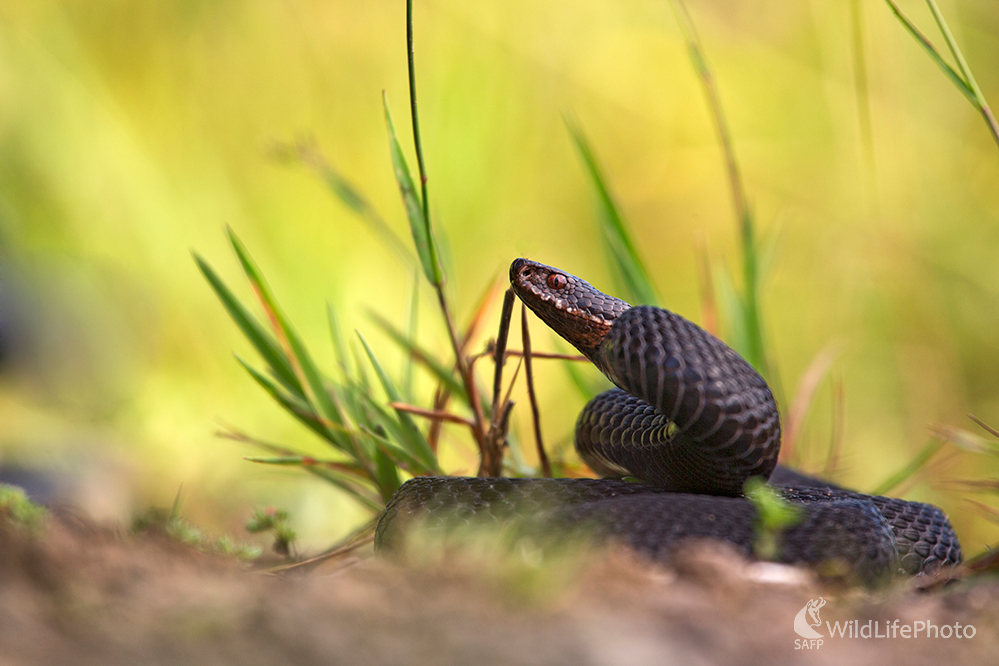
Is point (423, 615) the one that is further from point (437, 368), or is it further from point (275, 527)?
point (437, 368)

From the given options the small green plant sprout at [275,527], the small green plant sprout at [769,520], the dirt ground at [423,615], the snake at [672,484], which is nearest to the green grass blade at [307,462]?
the small green plant sprout at [275,527]

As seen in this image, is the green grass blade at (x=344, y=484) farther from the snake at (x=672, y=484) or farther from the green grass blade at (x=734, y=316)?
the green grass blade at (x=734, y=316)

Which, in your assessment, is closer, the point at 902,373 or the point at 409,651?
the point at 409,651

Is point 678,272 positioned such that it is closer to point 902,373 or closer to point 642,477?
point 902,373

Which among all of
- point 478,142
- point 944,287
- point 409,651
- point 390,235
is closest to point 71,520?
point 409,651

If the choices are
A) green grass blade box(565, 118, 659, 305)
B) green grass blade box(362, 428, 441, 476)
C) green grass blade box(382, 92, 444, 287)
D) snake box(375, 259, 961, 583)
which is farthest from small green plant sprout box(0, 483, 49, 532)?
green grass blade box(565, 118, 659, 305)

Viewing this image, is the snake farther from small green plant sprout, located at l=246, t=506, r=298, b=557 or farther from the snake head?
small green plant sprout, located at l=246, t=506, r=298, b=557
